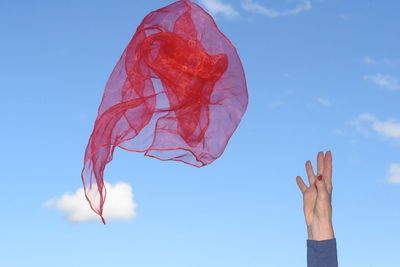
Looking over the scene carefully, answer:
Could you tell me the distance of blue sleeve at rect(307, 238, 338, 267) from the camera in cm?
482

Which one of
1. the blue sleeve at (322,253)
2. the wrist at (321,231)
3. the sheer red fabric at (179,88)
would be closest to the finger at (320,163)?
the wrist at (321,231)

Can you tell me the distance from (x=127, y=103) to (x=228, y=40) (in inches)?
47.6

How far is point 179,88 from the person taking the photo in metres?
6.25

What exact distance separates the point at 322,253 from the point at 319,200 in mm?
578

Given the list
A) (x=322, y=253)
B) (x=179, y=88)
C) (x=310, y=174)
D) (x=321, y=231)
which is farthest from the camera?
(x=179, y=88)

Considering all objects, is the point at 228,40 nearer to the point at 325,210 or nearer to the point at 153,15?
the point at 153,15

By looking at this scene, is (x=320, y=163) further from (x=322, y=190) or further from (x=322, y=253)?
(x=322, y=253)

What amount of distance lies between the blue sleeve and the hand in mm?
81

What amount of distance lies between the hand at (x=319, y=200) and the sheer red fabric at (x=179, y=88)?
1020mm

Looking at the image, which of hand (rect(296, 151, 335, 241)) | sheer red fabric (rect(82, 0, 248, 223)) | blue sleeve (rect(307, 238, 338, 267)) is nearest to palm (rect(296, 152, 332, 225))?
hand (rect(296, 151, 335, 241))

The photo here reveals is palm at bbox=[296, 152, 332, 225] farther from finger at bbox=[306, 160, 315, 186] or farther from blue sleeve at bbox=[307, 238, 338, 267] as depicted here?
blue sleeve at bbox=[307, 238, 338, 267]

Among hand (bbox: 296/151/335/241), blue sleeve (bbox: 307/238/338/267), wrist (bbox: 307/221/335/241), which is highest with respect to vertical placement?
hand (bbox: 296/151/335/241)

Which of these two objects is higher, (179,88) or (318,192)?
(179,88)

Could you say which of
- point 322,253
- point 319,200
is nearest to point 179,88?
point 319,200
